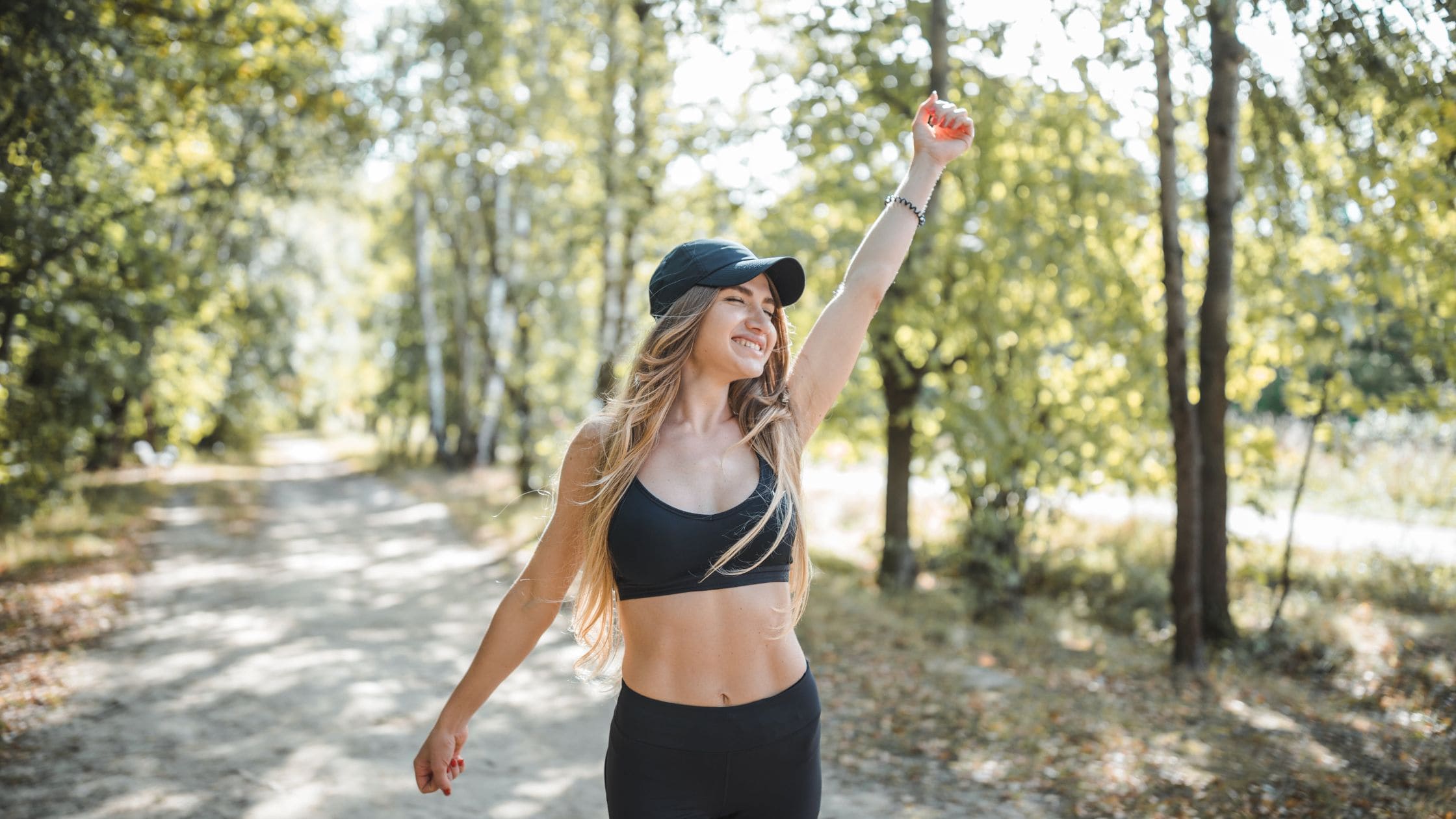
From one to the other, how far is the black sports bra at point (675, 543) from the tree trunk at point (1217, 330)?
6914 mm

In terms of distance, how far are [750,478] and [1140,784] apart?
4.09 m

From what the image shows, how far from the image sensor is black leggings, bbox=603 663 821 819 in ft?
7.11

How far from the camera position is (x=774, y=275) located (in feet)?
8.25

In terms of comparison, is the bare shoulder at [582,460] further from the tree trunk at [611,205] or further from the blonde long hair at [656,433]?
the tree trunk at [611,205]

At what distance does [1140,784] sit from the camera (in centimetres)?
536

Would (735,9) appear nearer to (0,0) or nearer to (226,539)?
(0,0)

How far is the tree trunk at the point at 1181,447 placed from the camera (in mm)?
7613

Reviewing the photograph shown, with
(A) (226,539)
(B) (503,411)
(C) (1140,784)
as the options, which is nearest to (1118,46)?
(C) (1140,784)

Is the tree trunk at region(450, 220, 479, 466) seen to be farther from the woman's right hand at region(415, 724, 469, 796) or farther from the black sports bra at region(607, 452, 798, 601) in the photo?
the black sports bra at region(607, 452, 798, 601)

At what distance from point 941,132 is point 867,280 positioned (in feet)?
1.67

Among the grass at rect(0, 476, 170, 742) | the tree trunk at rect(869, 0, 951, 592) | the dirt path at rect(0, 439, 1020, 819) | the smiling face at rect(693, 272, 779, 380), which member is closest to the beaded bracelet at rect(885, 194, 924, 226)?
the smiling face at rect(693, 272, 779, 380)

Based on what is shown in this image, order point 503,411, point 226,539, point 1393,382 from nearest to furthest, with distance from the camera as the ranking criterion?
point 1393,382, point 226,539, point 503,411

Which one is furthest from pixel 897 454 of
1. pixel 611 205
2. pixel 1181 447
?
pixel 611 205

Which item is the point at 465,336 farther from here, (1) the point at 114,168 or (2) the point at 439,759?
(2) the point at 439,759
